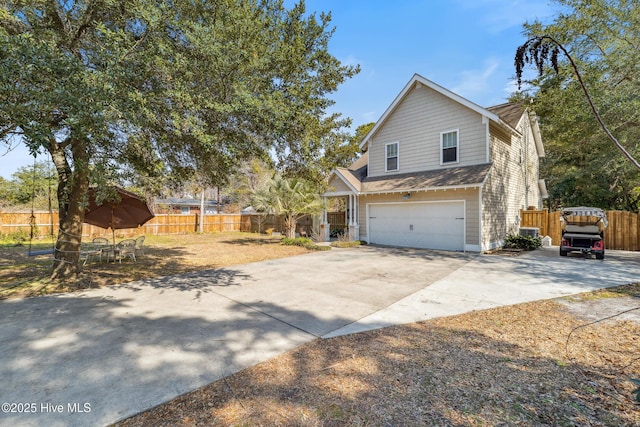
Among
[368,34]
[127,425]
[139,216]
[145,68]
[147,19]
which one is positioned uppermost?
[368,34]

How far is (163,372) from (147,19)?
5.19 m

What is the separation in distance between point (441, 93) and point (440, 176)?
3.80 m

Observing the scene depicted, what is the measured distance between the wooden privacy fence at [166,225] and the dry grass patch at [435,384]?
17.5 meters

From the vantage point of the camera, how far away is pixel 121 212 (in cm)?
1054

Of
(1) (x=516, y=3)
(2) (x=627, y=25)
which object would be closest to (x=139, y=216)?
(1) (x=516, y=3)

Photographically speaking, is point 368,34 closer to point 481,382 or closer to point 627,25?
point 627,25

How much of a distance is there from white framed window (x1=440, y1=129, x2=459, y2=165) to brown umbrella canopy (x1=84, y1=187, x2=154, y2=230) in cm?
1234

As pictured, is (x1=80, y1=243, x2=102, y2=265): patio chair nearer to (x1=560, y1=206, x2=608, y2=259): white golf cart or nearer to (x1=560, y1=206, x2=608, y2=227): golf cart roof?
(x1=560, y1=206, x2=608, y2=259): white golf cart

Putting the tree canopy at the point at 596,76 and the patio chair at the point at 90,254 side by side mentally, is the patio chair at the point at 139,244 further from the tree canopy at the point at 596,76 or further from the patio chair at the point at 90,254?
the tree canopy at the point at 596,76

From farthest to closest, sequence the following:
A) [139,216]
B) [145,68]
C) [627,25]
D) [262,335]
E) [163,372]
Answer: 1. [139,216]
2. [627,25]
3. [145,68]
4. [262,335]
5. [163,372]

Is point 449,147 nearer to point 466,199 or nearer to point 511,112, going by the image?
point 466,199

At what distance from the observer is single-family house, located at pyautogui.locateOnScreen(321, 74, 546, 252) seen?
40.5ft

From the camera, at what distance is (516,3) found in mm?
9367

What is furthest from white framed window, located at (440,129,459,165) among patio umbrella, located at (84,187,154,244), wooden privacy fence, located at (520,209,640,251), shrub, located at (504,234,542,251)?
patio umbrella, located at (84,187,154,244)
